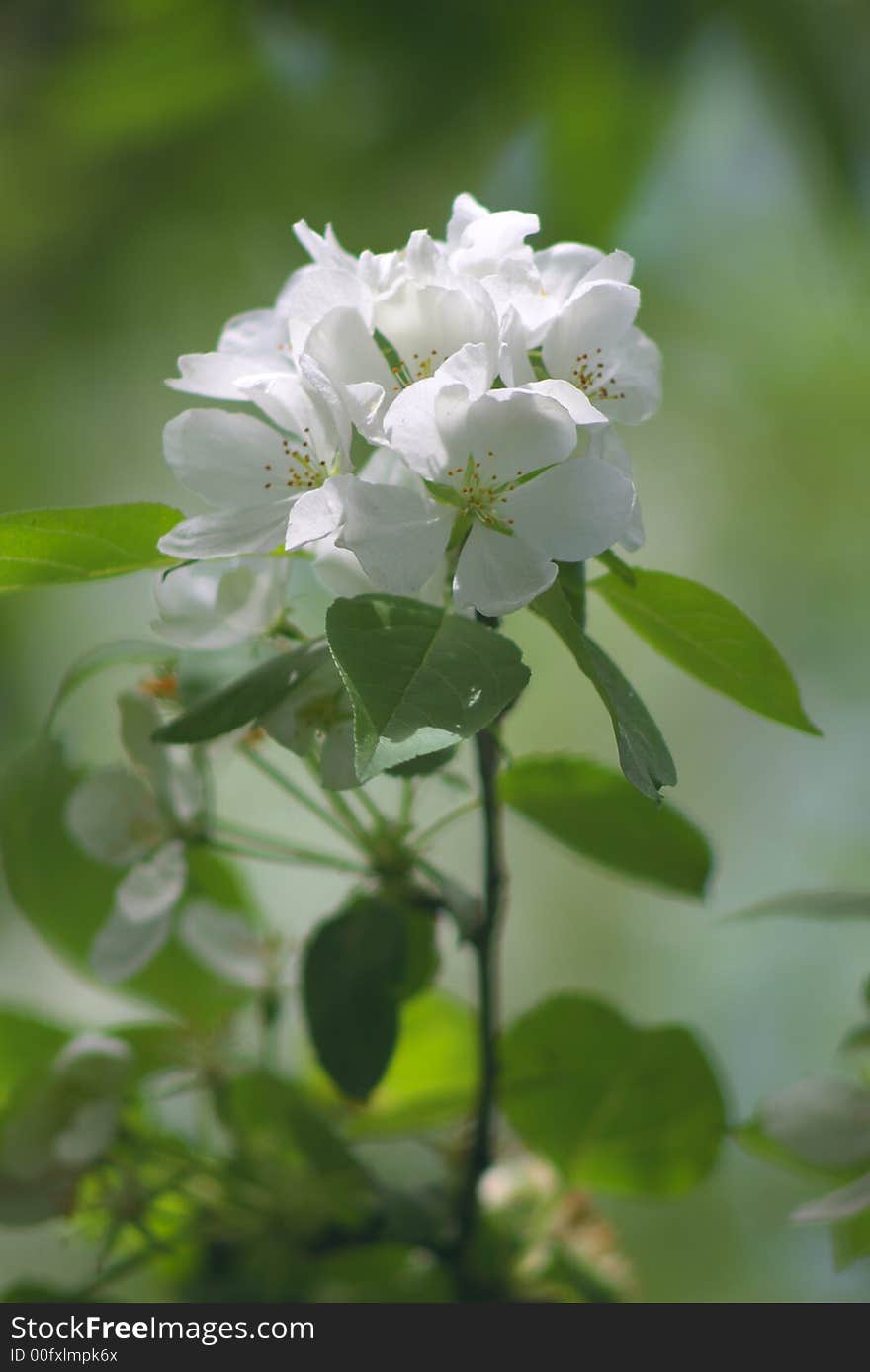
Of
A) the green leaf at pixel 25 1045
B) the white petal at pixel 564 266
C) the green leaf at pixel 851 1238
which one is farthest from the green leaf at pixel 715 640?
the green leaf at pixel 25 1045

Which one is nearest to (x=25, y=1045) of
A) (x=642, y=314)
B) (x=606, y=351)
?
(x=606, y=351)

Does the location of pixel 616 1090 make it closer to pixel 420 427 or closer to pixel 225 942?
pixel 225 942

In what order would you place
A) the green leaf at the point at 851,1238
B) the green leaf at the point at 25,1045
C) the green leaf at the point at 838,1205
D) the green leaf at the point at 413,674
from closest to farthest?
the green leaf at the point at 413,674
the green leaf at the point at 838,1205
the green leaf at the point at 851,1238
the green leaf at the point at 25,1045

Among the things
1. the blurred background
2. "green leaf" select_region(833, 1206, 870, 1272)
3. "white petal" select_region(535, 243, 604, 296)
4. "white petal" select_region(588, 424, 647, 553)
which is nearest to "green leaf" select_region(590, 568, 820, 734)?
"white petal" select_region(588, 424, 647, 553)

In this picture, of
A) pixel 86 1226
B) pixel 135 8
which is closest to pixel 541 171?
pixel 135 8

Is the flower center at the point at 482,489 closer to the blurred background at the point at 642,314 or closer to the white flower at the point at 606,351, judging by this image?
the white flower at the point at 606,351

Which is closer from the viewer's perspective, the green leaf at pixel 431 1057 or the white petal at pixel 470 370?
the white petal at pixel 470 370
